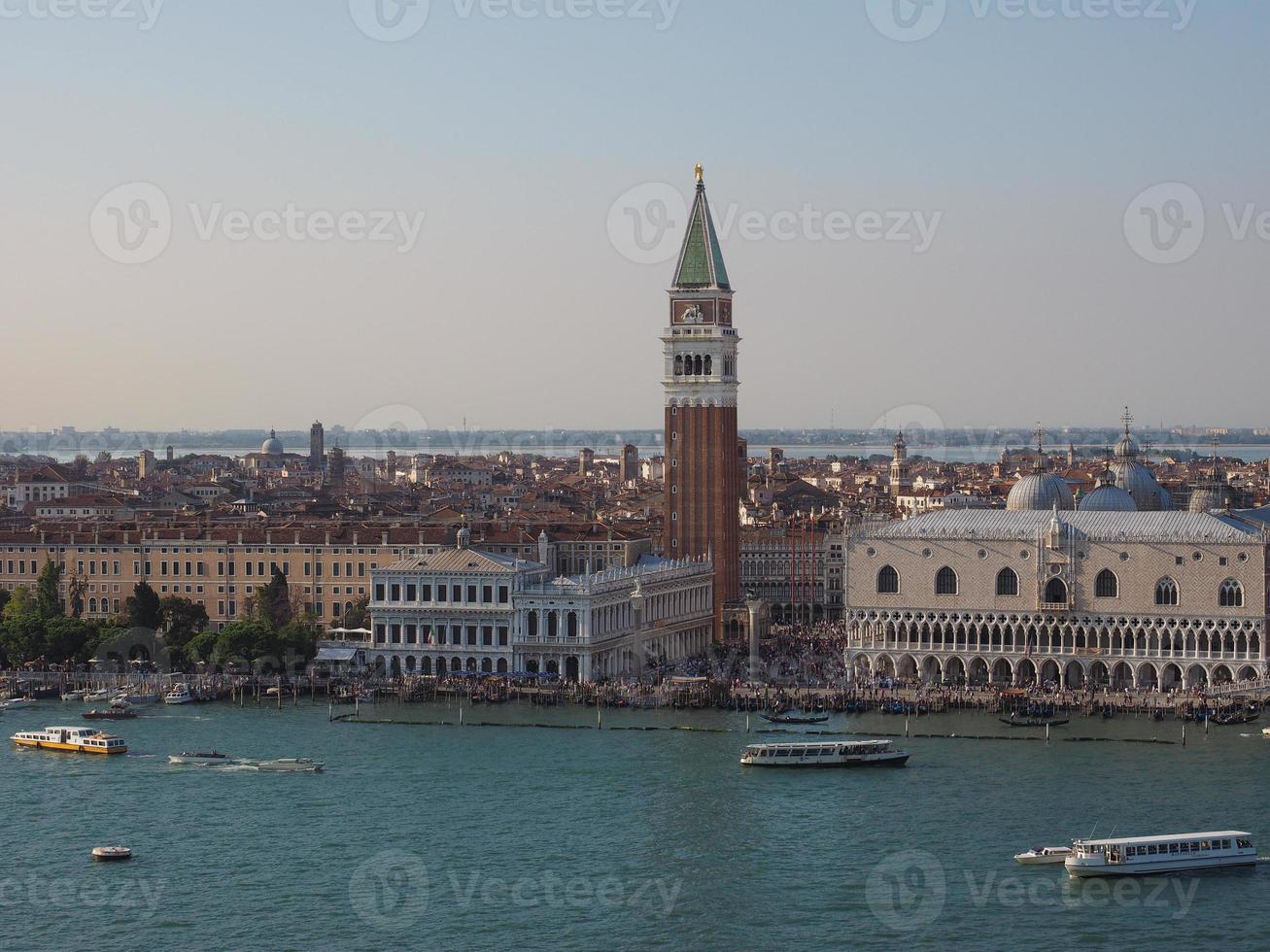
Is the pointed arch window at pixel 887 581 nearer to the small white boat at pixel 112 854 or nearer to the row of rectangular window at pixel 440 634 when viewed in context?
the row of rectangular window at pixel 440 634

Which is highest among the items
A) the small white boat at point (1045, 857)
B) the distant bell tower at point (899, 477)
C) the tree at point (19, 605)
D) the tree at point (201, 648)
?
the distant bell tower at point (899, 477)

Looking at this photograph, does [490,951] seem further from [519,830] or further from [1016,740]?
[1016,740]

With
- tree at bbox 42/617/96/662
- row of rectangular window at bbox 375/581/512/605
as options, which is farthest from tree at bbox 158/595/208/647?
row of rectangular window at bbox 375/581/512/605

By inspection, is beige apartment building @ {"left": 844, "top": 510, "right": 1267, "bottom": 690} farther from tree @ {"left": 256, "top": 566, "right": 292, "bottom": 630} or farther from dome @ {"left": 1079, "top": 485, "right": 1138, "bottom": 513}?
tree @ {"left": 256, "top": 566, "right": 292, "bottom": 630}

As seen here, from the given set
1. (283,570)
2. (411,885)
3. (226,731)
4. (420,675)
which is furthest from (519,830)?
Result: (283,570)

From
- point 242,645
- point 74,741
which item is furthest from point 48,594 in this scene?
point 74,741

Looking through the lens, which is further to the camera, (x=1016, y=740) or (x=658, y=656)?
→ (x=658, y=656)

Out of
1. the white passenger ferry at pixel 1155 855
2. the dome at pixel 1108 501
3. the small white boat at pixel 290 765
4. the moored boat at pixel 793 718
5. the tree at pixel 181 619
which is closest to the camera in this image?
the white passenger ferry at pixel 1155 855

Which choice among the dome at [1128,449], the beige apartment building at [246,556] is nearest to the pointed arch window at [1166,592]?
the dome at [1128,449]
